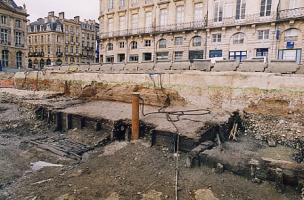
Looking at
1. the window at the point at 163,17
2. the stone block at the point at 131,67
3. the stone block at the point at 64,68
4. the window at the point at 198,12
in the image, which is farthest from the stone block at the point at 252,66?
the window at the point at 163,17

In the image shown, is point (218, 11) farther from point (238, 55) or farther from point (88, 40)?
point (88, 40)

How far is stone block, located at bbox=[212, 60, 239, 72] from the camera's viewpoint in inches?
570

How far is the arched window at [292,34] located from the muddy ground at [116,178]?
766 inches

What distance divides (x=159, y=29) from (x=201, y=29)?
230 inches

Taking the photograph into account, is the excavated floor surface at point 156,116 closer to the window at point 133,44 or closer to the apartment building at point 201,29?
the apartment building at point 201,29

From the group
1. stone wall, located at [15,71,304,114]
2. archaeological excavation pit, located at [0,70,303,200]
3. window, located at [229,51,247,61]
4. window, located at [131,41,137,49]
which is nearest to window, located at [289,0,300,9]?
window, located at [229,51,247,61]

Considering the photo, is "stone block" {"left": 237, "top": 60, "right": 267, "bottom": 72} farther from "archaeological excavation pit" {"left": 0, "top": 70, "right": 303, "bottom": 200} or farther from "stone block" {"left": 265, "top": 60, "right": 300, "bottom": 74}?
"archaeological excavation pit" {"left": 0, "top": 70, "right": 303, "bottom": 200}

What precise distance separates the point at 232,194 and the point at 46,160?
7.28 meters

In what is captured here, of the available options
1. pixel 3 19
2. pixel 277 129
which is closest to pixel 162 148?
pixel 277 129

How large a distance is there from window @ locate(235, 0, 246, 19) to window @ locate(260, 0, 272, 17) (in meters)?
1.70

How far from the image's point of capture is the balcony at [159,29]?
2767cm

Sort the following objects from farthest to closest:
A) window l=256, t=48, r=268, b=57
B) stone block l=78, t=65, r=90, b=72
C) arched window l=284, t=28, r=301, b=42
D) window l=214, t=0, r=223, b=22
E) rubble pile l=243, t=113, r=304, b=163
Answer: window l=214, t=0, r=223, b=22 → window l=256, t=48, r=268, b=57 → stone block l=78, t=65, r=90, b=72 → arched window l=284, t=28, r=301, b=42 → rubble pile l=243, t=113, r=304, b=163

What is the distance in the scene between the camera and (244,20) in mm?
24594

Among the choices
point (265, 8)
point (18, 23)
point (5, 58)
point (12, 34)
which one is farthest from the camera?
point (18, 23)
